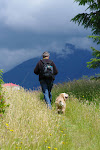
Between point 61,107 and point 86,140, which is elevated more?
point 61,107

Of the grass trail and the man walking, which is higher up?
the man walking

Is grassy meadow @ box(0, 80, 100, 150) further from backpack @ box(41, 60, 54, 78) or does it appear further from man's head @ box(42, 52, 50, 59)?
A: man's head @ box(42, 52, 50, 59)

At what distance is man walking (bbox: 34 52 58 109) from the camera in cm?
759

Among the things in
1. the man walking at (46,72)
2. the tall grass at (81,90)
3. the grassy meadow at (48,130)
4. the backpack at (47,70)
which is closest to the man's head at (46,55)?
the man walking at (46,72)

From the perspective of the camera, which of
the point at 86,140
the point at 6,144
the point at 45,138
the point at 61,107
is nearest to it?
the point at 6,144

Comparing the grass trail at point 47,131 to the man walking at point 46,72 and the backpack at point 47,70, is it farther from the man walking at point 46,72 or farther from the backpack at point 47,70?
the backpack at point 47,70

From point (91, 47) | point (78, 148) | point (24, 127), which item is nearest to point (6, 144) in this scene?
point (24, 127)

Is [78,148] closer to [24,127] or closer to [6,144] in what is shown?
[24,127]

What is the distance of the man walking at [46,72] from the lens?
7594mm

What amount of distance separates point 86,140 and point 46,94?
2882 millimetres

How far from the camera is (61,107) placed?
7.55 m

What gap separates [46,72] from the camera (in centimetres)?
757

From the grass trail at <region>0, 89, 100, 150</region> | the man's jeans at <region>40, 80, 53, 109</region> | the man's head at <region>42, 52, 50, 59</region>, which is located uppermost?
the man's head at <region>42, 52, 50, 59</region>

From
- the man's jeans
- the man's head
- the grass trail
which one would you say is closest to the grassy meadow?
the grass trail
